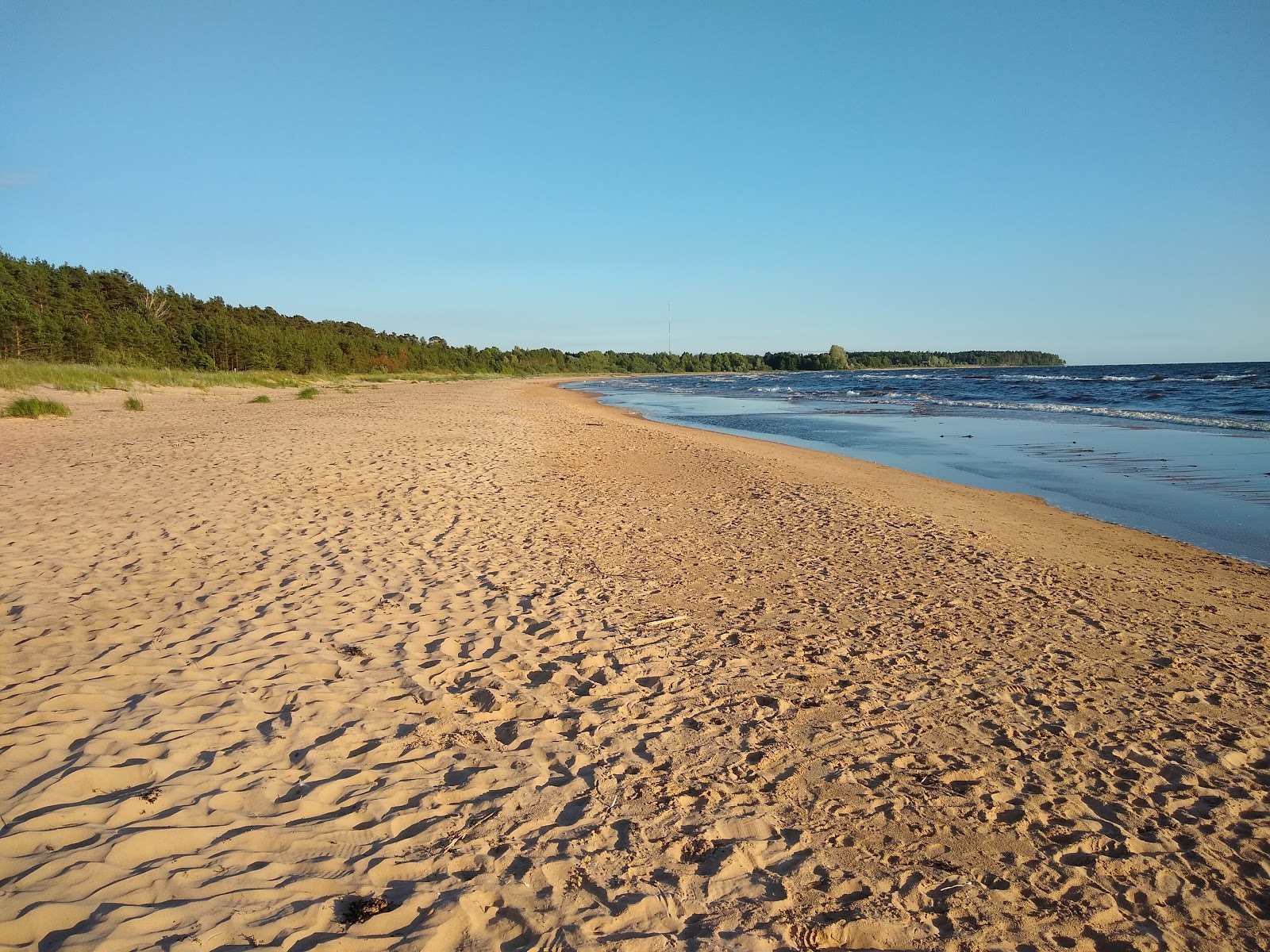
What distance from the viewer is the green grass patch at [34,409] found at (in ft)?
57.4

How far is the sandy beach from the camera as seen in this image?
2.52 m

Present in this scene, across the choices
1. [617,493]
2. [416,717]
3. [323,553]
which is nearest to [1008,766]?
[416,717]

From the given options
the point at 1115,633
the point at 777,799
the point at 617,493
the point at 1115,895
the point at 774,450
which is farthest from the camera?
the point at 774,450

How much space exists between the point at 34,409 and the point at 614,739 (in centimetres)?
2144

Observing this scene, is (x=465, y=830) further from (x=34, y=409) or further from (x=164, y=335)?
(x=164, y=335)

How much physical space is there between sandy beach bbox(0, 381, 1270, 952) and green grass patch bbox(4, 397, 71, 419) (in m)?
12.8

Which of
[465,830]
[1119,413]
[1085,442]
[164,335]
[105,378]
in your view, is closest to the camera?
[465,830]

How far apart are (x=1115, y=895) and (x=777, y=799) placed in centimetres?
136

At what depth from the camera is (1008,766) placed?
356 centimetres

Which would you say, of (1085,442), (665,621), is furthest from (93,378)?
(1085,442)

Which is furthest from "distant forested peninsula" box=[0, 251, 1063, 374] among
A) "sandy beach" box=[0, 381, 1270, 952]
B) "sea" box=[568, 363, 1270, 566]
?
"sandy beach" box=[0, 381, 1270, 952]

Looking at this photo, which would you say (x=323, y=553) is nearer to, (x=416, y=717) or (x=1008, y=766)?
(x=416, y=717)

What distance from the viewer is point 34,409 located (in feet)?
58.5

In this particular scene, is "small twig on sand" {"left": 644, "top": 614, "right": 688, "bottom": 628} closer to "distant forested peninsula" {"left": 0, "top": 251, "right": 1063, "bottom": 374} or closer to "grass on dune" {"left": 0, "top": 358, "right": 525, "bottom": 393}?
"grass on dune" {"left": 0, "top": 358, "right": 525, "bottom": 393}
